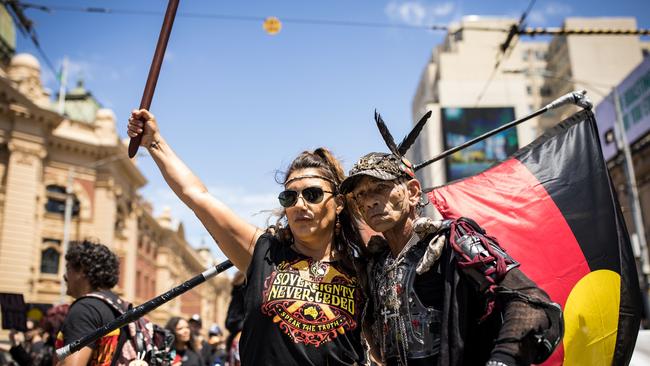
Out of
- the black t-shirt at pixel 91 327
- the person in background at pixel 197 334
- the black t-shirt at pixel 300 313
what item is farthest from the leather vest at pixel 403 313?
the person in background at pixel 197 334

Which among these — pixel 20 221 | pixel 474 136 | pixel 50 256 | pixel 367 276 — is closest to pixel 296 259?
pixel 367 276

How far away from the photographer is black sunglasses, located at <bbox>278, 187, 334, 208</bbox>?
283cm

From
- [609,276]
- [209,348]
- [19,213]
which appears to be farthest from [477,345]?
[19,213]

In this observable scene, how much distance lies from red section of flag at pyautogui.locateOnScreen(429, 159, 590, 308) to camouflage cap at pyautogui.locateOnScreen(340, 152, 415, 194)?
997 mm

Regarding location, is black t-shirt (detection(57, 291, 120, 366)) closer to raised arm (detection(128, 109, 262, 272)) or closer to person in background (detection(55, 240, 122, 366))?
person in background (detection(55, 240, 122, 366))

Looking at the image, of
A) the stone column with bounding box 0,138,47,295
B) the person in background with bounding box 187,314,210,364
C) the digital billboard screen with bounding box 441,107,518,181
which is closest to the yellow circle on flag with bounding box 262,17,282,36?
the person in background with bounding box 187,314,210,364

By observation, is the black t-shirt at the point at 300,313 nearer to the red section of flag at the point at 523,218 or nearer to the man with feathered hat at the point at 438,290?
the man with feathered hat at the point at 438,290

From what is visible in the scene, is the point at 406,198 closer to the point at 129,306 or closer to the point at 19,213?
the point at 129,306

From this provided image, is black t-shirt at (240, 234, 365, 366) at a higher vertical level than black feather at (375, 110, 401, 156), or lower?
lower

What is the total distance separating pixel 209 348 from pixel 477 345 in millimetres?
8745

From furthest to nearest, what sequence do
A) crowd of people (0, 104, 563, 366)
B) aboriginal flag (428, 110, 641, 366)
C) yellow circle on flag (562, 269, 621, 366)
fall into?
aboriginal flag (428, 110, 641, 366), yellow circle on flag (562, 269, 621, 366), crowd of people (0, 104, 563, 366)

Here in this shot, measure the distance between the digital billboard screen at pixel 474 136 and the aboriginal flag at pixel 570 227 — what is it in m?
36.4

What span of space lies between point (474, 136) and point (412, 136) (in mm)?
42210

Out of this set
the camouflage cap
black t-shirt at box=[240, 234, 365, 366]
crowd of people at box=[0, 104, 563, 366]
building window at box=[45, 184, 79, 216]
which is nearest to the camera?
crowd of people at box=[0, 104, 563, 366]
